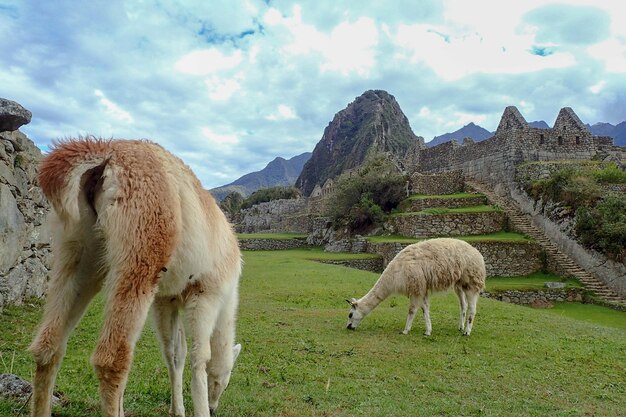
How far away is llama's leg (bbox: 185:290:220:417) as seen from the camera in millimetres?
3227

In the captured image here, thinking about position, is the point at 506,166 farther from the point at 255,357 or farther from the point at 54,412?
the point at 54,412

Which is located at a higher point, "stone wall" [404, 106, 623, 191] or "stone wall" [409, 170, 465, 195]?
"stone wall" [404, 106, 623, 191]

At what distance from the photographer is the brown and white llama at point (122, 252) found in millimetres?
2521

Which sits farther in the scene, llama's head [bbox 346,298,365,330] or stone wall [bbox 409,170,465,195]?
stone wall [bbox 409,170,465,195]

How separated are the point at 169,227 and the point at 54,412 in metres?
2.06

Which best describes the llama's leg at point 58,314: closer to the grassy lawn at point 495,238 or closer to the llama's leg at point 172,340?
the llama's leg at point 172,340

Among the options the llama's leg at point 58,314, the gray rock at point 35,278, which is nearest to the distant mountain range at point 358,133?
the gray rock at point 35,278

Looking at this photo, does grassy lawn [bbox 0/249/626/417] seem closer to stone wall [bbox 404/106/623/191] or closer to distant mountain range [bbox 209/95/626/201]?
stone wall [bbox 404/106/623/191]

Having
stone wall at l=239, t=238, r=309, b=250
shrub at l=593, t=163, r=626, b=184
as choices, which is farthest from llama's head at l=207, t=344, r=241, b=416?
stone wall at l=239, t=238, r=309, b=250

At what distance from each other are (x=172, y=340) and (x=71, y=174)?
1.87 meters

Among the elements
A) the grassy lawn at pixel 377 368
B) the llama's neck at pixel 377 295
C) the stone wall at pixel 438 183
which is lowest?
the grassy lawn at pixel 377 368

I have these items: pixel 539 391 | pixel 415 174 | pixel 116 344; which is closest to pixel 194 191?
pixel 116 344

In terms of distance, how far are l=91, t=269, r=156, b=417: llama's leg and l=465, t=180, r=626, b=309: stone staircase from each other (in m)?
18.8

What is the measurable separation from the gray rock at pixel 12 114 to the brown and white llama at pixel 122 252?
351cm
